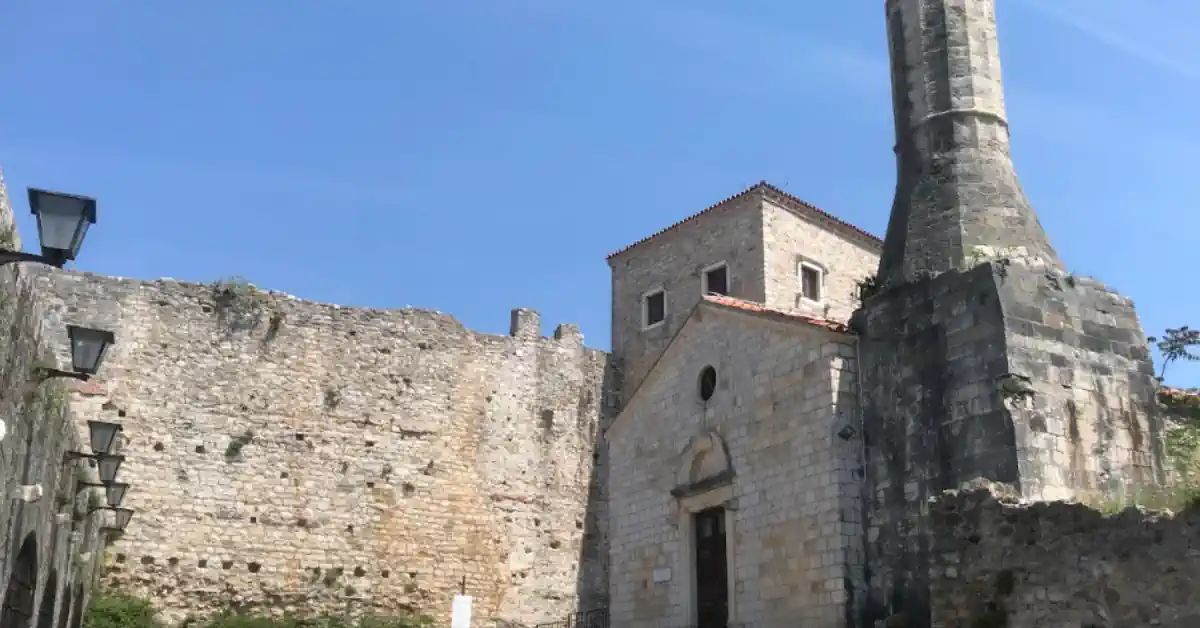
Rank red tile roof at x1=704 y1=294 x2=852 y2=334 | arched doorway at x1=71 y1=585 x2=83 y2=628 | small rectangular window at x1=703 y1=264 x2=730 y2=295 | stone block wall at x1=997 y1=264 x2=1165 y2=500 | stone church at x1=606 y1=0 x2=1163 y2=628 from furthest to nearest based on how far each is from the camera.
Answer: small rectangular window at x1=703 y1=264 x2=730 y2=295 → arched doorway at x1=71 y1=585 x2=83 y2=628 → red tile roof at x1=704 y1=294 x2=852 y2=334 → stone church at x1=606 y1=0 x2=1163 y2=628 → stone block wall at x1=997 y1=264 x2=1165 y2=500

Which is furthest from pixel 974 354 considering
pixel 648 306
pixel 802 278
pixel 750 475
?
pixel 648 306

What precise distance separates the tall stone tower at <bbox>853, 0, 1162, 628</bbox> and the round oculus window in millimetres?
2559

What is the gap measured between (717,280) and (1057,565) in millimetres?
17861

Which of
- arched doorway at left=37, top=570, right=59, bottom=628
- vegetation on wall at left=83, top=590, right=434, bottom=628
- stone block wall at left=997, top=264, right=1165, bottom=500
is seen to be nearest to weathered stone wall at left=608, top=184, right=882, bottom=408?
vegetation on wall at left=83, top=590, right=434, bottom=628

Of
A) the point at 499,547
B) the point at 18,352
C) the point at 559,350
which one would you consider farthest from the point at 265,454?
the point at 18,352

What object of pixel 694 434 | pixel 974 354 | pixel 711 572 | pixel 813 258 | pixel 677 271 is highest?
pixel 813 258

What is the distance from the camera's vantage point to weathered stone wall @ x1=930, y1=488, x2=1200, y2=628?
8.45m

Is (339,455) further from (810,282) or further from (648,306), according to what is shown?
(810,282)

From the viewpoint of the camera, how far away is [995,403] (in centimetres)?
1157

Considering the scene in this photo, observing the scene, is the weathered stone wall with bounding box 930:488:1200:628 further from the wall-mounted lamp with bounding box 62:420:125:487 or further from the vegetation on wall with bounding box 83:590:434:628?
the vegetation on wall with bounding box 83:590:434:628

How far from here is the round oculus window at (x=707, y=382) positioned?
603 inches

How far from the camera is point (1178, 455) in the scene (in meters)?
12.4

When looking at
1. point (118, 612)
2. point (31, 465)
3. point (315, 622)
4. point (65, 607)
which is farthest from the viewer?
point (315, 622)

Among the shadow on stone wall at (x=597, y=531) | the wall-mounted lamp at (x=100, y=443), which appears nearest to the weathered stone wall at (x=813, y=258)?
the shadow on stone wall at (x=597, y=531)
